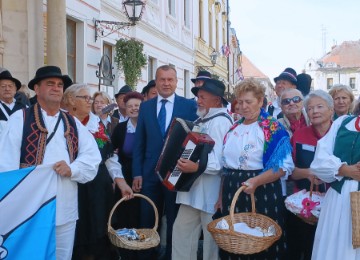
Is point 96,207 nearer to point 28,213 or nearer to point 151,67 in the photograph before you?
point 28,213

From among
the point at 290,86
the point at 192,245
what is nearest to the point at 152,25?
the point at 290,86

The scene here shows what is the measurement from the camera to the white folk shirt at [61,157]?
376 cm

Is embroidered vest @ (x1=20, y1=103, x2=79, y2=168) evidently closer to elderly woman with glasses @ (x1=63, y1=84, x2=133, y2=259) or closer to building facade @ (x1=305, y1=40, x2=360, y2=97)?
elderly woman with glasses @ (x1=63, y1=84, x2=133, y2=259)

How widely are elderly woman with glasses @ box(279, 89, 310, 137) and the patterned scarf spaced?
43.5 inches

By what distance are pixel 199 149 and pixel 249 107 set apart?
584mm

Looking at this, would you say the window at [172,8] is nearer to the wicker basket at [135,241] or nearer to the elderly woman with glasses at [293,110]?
the elderly woman with glasses at [293,110]

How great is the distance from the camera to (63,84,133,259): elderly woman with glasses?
457 centimetres

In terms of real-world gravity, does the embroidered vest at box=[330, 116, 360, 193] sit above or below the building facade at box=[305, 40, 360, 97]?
below

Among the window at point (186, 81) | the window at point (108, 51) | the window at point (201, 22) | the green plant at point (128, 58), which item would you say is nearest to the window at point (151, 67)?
the window at point (108, 51)

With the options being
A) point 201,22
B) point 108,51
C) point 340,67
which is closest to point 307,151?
point 108,51

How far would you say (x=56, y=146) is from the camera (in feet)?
12.9

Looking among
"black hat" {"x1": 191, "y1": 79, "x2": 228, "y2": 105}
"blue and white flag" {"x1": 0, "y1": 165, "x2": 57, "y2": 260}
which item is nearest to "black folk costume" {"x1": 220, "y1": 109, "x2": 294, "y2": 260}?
"black hat" {"x1": 191, "y1": 79, "x2": 228, "y2": 105}

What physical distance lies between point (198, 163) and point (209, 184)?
0.39 m

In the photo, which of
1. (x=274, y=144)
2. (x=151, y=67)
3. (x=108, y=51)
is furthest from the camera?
(x=151, y=67)
